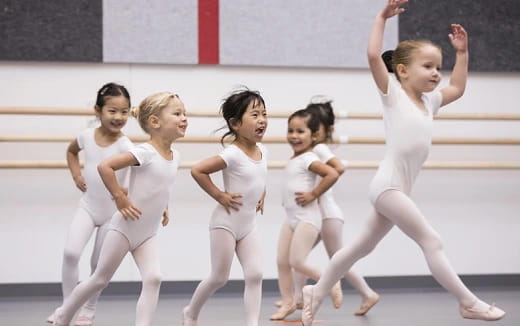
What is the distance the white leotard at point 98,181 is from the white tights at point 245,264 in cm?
77

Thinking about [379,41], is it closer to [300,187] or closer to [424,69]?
[424,69]

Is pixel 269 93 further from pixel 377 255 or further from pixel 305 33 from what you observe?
pixel 377 255

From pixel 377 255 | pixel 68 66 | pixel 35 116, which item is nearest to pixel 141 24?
pixel 68 66

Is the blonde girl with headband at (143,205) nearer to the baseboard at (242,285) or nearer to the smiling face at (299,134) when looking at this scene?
the smiling face at (299,134)

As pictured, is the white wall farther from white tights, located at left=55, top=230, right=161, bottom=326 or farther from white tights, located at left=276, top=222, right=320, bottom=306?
white tights, located at left=55, top=230, right=161, bottom=326

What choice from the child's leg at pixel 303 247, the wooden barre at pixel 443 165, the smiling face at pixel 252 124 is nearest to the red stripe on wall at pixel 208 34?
the wooden barre at pixel 443 165

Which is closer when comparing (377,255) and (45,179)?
(45,179)

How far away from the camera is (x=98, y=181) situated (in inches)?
156

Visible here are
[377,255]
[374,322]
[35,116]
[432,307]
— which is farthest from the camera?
[377,255]

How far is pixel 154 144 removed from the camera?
11.0 feet

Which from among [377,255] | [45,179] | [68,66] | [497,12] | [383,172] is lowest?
[377,255]

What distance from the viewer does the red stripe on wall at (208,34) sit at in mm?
5398

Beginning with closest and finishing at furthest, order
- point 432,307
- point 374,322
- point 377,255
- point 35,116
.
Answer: point 374,322 < point 432,307 < point 35,116 < point 377,255

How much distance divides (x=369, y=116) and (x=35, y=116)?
2.06 metres
